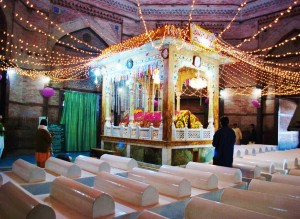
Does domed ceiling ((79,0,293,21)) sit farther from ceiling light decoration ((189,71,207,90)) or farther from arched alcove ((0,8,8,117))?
ceiling light decoration ((189,71,207,90))

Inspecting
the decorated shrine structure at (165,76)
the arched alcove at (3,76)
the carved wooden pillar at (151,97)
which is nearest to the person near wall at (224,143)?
the decorated shrine structure at (165,76)

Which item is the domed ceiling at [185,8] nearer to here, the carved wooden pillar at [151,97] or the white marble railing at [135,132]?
the carved wooden pillar at [151,97]

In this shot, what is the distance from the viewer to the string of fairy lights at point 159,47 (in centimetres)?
947

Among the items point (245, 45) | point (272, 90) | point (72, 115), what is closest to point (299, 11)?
point (245, 45)

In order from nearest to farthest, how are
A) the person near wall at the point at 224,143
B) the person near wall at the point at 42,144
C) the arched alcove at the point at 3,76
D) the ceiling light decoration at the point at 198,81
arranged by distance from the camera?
the person near wall at the point at 224,143 → the person near wall at the point at 42,144 → the ceiling light decoration at the point at 198,81 → the arched alcove at the point at 3,76

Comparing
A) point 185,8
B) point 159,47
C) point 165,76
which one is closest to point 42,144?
point 165,76

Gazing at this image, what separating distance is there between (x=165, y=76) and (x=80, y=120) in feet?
24.8

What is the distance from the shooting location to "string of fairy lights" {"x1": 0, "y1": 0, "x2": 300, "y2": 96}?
9469 millimetres

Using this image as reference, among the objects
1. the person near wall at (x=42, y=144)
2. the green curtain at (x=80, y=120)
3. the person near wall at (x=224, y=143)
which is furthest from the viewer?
the green curtain at (x=80, y=120)

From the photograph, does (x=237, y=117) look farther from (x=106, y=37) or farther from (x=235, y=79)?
(x=106, y=37)

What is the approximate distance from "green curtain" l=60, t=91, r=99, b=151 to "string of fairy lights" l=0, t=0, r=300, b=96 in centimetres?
118

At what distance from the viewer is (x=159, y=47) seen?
889cm

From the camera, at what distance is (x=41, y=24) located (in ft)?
43.4

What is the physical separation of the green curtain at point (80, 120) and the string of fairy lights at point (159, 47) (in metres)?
1.18
